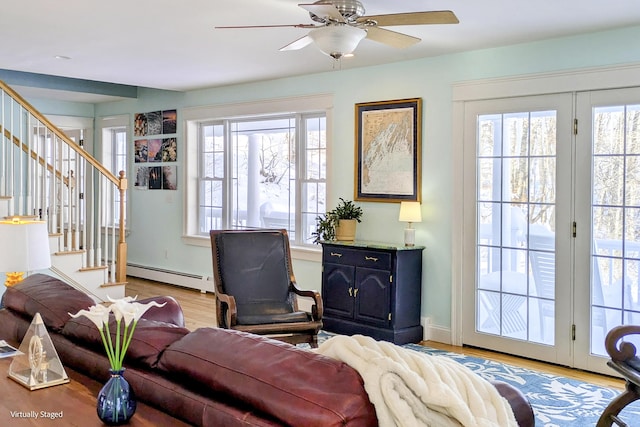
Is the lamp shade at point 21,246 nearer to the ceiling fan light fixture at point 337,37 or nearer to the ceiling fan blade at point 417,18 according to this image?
the ceiling fan light fixture at point 337,37

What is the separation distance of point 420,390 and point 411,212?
3.86 m

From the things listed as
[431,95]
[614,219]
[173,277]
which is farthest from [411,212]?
[173,277]

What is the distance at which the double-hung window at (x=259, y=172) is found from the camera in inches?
256

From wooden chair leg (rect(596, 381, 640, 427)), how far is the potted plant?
2973 millimetres

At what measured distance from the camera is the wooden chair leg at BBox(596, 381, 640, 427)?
293 centimetres

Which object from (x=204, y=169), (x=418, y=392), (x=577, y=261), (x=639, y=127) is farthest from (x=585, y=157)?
(x=204, y=169)

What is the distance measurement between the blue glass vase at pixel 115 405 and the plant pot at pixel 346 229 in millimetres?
4132

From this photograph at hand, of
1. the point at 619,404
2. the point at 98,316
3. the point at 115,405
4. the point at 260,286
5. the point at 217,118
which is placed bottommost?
the point at 619,404

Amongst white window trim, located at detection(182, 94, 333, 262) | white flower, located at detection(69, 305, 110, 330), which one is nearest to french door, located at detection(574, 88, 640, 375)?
white window trim, located at detection(182, 94, 333, 262)

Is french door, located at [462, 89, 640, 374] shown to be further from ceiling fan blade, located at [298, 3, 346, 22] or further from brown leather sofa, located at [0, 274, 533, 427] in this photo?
brown leather sofa, located at [0, 274, 533, 427]

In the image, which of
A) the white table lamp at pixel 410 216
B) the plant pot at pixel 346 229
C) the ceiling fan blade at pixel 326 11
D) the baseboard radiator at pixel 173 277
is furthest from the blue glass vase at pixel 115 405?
the baseboard radiator at pixel 173 277

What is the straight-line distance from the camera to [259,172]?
707cm

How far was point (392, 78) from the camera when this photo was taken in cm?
555

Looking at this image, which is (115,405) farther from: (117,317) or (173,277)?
(173,277)
